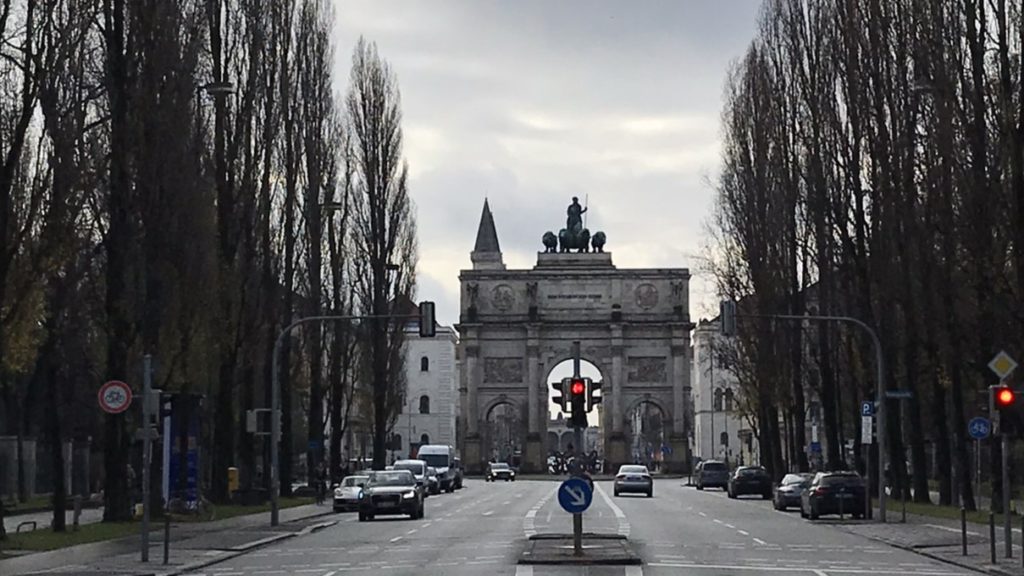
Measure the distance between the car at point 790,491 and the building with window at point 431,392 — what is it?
110 metres

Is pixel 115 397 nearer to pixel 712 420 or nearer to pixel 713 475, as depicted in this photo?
pixel 713 475

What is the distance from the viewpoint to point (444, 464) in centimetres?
→ 9300

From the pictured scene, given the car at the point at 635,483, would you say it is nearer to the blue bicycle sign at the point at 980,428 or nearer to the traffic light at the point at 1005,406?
the blue bicycle sign at the point at 980,428

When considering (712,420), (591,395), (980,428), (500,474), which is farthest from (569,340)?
(591,395)

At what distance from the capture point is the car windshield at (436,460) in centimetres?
9279

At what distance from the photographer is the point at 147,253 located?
140 ft

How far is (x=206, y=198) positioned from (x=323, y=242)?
70.4 feet

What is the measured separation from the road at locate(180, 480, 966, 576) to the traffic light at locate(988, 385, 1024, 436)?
8.21ft

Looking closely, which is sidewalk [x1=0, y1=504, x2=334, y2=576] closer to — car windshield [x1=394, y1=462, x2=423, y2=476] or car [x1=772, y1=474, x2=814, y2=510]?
car [x1=772, y1=474, x2=814, y2=510]

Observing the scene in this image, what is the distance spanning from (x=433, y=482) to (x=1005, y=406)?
5751cm

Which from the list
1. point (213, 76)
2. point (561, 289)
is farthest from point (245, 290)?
point (561, 289)

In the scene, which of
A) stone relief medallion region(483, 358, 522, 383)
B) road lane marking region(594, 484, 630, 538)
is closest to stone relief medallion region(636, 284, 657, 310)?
stone relief medallion region(483, 358, 522, 383)

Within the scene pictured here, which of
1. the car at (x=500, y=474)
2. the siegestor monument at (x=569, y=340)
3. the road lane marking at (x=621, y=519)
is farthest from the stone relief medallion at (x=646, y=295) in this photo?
the road lane marking at (x=621, y=519)

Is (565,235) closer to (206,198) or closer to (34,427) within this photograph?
(34,427)
